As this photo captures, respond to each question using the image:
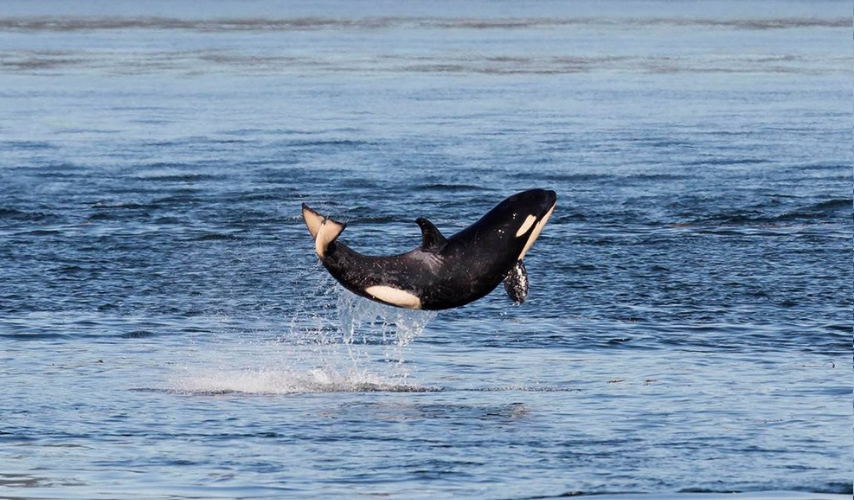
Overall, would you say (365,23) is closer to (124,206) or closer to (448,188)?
(448,188)

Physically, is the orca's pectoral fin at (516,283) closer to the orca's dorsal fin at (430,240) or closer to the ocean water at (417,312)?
the orca's dorsal fin at (430,240)

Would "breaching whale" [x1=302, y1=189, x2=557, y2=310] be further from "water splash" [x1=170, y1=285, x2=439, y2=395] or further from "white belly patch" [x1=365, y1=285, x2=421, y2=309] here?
"water splash" [x1=170, y1=285, x2=439, y2=395]

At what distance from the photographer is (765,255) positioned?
18156 mm

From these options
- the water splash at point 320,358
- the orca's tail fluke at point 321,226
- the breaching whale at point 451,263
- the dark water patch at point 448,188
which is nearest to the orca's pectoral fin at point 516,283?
the breaching whale at point 451,263

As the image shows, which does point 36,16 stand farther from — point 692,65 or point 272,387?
point 272,387

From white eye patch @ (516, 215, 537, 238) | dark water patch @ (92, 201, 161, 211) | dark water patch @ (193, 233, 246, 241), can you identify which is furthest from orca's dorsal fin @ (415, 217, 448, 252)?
dark water patch @ (92, 201, 161, 211)

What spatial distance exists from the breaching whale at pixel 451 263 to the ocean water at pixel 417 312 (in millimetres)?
875

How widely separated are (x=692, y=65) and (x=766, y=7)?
45672 mm

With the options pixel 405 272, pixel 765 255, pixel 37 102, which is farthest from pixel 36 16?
pixel 405 272

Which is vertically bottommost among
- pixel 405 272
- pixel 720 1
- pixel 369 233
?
pixel 720 1

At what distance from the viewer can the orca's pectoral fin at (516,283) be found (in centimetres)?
1190

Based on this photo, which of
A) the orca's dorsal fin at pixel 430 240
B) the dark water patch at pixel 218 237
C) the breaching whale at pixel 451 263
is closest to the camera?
the breaching whale at pixel 451 263

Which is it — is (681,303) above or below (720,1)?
above

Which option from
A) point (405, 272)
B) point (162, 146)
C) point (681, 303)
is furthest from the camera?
point (162, 146)
